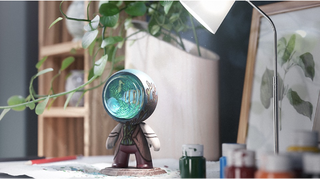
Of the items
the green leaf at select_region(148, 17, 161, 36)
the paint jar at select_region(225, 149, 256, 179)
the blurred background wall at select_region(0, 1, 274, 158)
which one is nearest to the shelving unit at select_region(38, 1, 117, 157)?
the blurred background wall at select_region(0, 1, 274, 158)

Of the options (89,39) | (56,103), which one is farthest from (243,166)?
(56,103)

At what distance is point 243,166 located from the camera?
16.8 inches

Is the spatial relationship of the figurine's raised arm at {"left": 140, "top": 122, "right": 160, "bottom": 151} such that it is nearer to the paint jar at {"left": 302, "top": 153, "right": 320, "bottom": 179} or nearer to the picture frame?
the picture frame

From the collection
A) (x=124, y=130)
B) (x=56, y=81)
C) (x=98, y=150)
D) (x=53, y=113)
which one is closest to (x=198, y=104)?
(x=124, y=130)

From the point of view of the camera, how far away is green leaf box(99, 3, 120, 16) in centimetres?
84

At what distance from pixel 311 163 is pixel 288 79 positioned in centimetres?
49

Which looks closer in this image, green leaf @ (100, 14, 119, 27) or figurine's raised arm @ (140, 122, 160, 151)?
figurine's raised arm @ (140, 122, 160, 151)

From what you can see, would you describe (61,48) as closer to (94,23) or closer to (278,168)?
(94,23)

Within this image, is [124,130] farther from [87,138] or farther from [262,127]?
[87,138]

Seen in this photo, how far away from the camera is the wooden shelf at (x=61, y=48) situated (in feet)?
4.48

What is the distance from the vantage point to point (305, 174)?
372 mm

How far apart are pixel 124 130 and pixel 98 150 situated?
0.58 meters

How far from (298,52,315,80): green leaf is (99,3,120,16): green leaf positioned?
18.4 inches

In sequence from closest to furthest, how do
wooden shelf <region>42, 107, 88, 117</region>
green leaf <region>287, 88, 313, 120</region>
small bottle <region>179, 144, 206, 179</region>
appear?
small bottle <region>179, 144, 206, 179</region>
green leaf <region>287, 88, 313, 120</region>
wooden shelf <region>42, 107, 88, 117</region>
